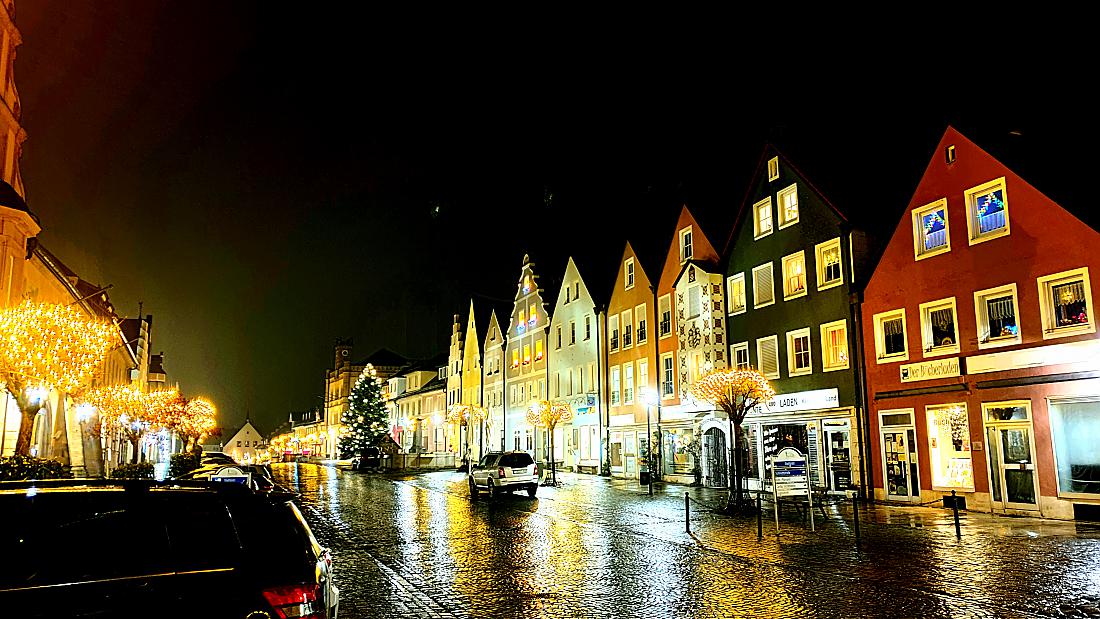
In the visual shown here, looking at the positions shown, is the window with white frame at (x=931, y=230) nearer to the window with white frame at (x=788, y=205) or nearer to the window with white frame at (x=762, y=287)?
the window with white frame at (x=788, y=205)

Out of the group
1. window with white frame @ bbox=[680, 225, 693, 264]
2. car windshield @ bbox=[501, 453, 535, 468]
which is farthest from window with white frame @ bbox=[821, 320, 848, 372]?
car windshield @ bbox=[501, 453, 535, 468]

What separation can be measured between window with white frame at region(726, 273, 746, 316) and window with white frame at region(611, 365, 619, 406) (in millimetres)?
11140

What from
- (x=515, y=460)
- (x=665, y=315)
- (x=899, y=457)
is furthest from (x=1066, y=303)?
(x=665, y=315)

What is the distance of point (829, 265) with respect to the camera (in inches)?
1204

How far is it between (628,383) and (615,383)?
1.54 metres

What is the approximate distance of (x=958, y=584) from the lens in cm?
1190

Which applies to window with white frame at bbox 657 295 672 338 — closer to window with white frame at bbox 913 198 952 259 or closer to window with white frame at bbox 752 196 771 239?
window with white frame at bbox 752 196 771 239

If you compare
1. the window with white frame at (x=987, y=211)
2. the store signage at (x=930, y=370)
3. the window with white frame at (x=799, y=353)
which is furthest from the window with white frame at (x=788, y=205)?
the store signage at (x=930, y=370)

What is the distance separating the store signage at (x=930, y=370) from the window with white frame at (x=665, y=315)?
14494 millimetres

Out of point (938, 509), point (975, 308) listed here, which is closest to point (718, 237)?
point (975, 308)

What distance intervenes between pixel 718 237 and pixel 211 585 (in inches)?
1386

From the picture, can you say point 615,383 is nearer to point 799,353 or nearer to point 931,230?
point 799,353

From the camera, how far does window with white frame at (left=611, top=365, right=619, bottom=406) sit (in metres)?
45.6

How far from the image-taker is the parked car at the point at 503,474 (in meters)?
28.9
